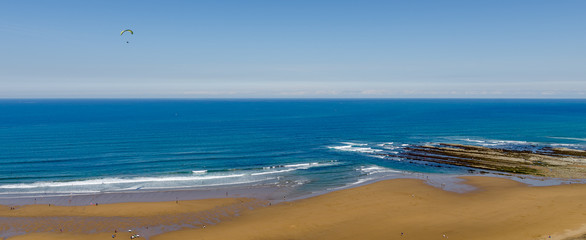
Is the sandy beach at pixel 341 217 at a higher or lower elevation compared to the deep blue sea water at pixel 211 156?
lower

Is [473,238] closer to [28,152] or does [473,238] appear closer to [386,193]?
[386,193]

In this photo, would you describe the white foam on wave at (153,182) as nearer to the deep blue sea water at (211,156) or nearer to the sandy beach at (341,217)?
the deep blue sea water at (211,156)

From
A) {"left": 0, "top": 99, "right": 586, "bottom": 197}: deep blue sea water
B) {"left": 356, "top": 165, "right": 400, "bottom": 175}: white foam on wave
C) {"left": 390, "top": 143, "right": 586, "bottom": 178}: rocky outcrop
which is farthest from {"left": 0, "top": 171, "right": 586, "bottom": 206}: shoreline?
{"left": 390, "top": 143, "right": 586, "bottom": 178}: rocky outcrop

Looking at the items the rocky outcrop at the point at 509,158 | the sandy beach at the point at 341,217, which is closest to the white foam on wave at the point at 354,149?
the rocky outcrop at the point at 509,158

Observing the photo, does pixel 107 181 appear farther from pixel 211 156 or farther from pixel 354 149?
pixel 354 149

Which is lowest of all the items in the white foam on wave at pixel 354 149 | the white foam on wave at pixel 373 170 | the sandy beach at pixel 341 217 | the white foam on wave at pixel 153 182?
the sandy beach at pixel 341 217

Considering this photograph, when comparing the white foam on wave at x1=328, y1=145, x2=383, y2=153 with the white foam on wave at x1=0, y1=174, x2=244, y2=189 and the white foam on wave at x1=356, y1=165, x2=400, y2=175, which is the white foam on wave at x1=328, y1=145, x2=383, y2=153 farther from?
the white foam on wave at x1=0, y1=174, x2=244, y2=189

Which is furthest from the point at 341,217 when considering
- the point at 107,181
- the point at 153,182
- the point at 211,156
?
the point at 211,156

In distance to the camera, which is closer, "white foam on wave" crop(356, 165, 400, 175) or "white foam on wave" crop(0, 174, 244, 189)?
"white foam on wave" crop(0, 174, 244, 189)

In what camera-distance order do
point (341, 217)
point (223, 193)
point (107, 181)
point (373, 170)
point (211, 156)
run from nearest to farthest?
1. point (341, 217)
2. point (223, 193)
3. point (107, 181)
4. point (373, 170)
5. point (211, 156)
